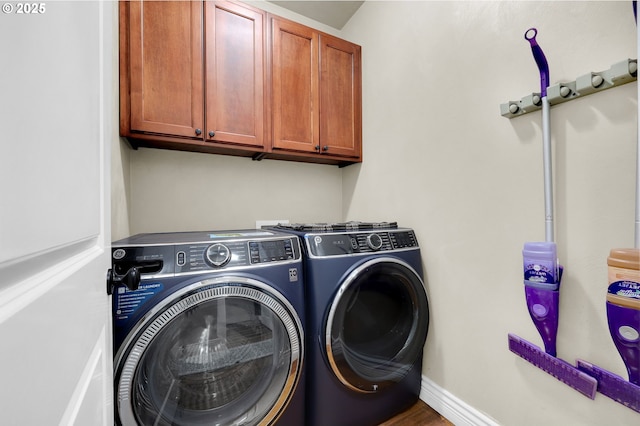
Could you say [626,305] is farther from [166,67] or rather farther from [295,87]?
[166,67]

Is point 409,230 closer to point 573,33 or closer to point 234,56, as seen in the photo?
point 573,33

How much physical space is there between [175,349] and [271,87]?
144 centimetres

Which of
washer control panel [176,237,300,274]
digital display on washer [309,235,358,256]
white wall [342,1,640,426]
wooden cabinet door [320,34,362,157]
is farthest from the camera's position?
wooden cabinet door [320,34,362,157]

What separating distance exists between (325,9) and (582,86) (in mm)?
1768

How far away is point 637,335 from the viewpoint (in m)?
0.67

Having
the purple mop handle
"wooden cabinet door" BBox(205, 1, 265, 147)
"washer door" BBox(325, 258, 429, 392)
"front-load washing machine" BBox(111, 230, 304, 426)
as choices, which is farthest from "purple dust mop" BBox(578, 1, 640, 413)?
"wooden cabinet door" BBox(205, 1, 265, 147)

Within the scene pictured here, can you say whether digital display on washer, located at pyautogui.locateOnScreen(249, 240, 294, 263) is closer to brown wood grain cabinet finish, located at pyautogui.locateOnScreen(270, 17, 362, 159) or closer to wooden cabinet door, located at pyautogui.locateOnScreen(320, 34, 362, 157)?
brown wood grain cabinet finish, located at pyautogui.locateOnScreen(270, 17, 362, 159)

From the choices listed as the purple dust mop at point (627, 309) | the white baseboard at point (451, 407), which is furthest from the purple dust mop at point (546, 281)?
the white baseboard at point (451, 407)

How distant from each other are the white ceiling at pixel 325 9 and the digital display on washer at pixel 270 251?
1.82 metres

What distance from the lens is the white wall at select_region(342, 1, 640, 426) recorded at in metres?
0.82

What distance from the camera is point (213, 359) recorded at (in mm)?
978

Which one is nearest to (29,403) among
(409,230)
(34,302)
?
(34,302)

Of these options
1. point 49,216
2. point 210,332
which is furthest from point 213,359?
point 49,216

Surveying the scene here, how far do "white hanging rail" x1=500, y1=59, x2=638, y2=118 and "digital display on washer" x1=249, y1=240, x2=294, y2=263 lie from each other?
3.47ft
